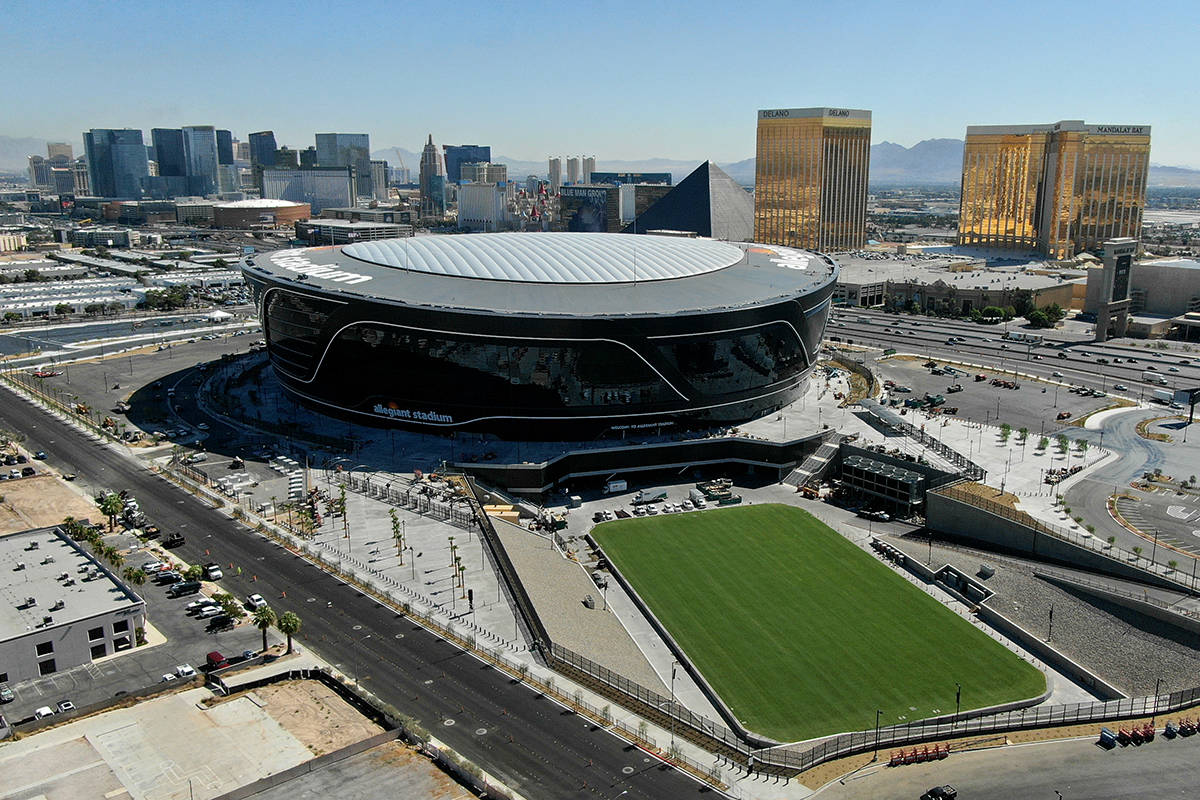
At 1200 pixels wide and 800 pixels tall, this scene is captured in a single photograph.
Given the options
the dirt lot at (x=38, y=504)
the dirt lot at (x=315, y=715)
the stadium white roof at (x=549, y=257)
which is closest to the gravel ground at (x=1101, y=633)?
the dirt lot at (x=315, y=715)

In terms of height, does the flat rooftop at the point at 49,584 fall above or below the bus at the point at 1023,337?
below

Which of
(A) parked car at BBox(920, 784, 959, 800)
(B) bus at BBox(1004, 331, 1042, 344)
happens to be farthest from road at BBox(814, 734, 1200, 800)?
(B) bus at BBox(1004, 331, 1042, 344)

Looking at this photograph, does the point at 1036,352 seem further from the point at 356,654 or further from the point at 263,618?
the point at 263,618

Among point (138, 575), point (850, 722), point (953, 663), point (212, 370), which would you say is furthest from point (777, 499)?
point (212, 370)

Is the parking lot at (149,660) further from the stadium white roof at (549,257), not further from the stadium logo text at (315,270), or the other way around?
the stadium white roof at (549,257)

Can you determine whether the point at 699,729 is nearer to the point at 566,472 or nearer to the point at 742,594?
the point at 742,594

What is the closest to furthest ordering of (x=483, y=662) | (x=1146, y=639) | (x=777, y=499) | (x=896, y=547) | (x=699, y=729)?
1. (x=699, y=729)
2. (x=483, y=662)
3. (x=1146, y=639)
4. (x=896, y=547)
5. (x=777, y=499)
